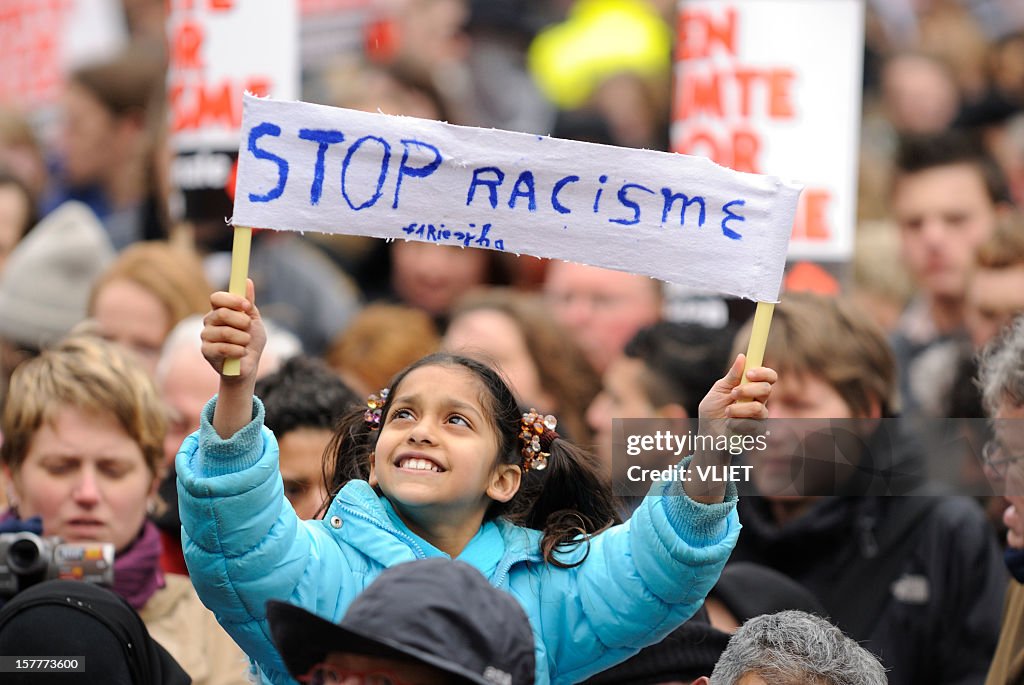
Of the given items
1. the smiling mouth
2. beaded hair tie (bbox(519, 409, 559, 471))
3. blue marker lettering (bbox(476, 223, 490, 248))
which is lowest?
the smiling mouth

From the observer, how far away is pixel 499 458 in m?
3.68

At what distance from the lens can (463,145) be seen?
364 centimetres

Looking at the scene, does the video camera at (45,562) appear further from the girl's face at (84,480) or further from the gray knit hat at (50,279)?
the gray knit hat at (50,279)

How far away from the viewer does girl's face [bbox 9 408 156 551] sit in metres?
4.41

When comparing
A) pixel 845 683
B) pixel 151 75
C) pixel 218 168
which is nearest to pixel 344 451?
pixel 845 683

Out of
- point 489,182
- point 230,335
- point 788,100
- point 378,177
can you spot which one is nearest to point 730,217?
point 489,182

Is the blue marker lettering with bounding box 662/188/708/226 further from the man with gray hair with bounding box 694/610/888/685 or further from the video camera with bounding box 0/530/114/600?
the video camera with bounding box 0/530/114/600

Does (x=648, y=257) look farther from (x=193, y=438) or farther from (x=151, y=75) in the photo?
(x=151, y=75)

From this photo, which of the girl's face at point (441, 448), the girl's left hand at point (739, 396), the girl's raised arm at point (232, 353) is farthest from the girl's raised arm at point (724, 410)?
the girl's raised arm at point (232, 353)

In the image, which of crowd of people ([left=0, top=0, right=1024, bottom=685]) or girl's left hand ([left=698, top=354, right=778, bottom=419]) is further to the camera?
girl's left hand ([left=698, top=354, right=778, bottom=419])

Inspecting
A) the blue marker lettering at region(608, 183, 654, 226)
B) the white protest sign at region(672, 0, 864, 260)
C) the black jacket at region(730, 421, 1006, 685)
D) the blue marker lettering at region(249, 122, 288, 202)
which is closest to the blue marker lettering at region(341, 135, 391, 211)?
the blue marker lettering at region(249, 122, 288, 202)

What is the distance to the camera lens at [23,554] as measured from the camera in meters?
3.96

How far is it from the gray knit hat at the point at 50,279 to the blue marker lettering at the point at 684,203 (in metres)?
3.74

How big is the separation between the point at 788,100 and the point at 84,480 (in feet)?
11.5
